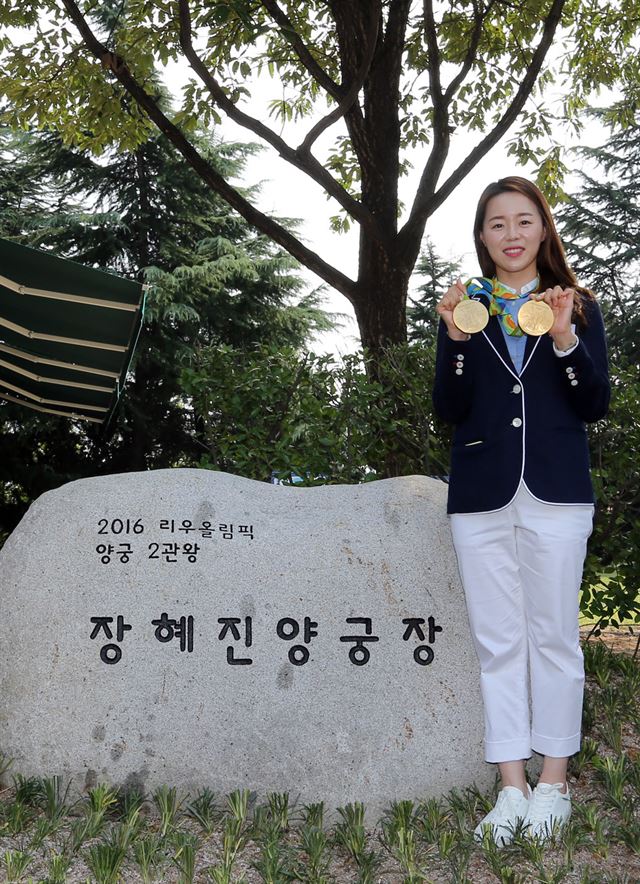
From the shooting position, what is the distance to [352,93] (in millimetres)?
6621

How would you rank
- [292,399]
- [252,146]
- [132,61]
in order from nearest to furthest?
[292,399] → [132,61] → [252,146]

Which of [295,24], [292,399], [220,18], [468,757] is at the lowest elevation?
[468,757]

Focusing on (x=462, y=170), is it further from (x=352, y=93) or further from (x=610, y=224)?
(x=610, y=224)

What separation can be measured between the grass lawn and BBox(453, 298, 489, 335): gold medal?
69.4 inches

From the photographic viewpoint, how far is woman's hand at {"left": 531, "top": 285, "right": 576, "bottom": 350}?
2840 mm

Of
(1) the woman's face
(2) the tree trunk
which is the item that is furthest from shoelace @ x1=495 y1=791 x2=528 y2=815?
(2) the tree trunk

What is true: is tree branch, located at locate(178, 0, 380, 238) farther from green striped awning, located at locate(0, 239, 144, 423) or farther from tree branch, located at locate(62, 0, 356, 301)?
green striped awning, located at locate(0, 239, 144, 423)

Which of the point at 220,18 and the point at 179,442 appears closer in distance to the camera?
the point at 220,18

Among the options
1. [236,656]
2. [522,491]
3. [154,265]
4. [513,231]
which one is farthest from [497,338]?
[154,265]

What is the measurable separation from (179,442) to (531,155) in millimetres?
7175

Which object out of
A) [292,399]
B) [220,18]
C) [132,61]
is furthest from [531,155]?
[292,399]

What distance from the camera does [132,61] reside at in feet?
27.7

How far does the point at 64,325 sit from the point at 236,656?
10.6 feet

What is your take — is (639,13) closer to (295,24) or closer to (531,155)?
(531,155)
